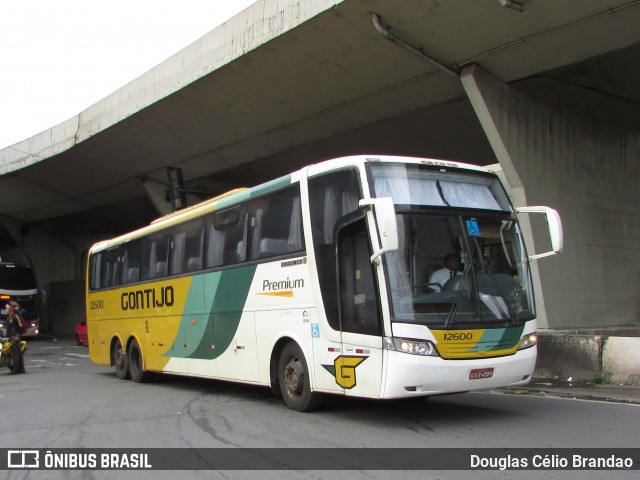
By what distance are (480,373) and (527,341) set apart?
3.06 feet

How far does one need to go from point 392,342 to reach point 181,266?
5.89 m

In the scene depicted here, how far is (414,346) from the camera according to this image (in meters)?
6.82

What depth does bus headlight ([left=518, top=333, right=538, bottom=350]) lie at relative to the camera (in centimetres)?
752

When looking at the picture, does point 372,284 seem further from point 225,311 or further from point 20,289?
point 20,289

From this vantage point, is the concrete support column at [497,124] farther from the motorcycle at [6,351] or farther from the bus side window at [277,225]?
the motorcycle at [6,351]

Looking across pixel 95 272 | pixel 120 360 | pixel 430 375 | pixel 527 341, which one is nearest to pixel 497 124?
pixel 527 341

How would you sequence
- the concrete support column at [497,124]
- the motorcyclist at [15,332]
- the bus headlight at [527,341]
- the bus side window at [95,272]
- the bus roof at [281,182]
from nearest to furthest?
the bus headlight at [527,341] → the bus roof at [281,182] → the concrete support column at [497,124] → the bus side window at [95,272] → the motorcyclist at [15,332]

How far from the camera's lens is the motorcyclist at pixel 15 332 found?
16031 millimetres

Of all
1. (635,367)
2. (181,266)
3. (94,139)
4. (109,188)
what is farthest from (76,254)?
(635,367)

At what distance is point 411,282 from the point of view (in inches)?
277

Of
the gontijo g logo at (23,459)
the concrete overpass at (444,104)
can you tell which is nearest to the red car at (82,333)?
the concrete overpass at (444,104)

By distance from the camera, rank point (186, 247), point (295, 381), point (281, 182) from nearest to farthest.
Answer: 1. point (295, 381)
2. point (281, 182)
3. point (186, 247)

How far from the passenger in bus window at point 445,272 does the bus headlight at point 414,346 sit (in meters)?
0.65

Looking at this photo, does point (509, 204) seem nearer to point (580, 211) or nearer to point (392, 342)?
point (392, 342)
